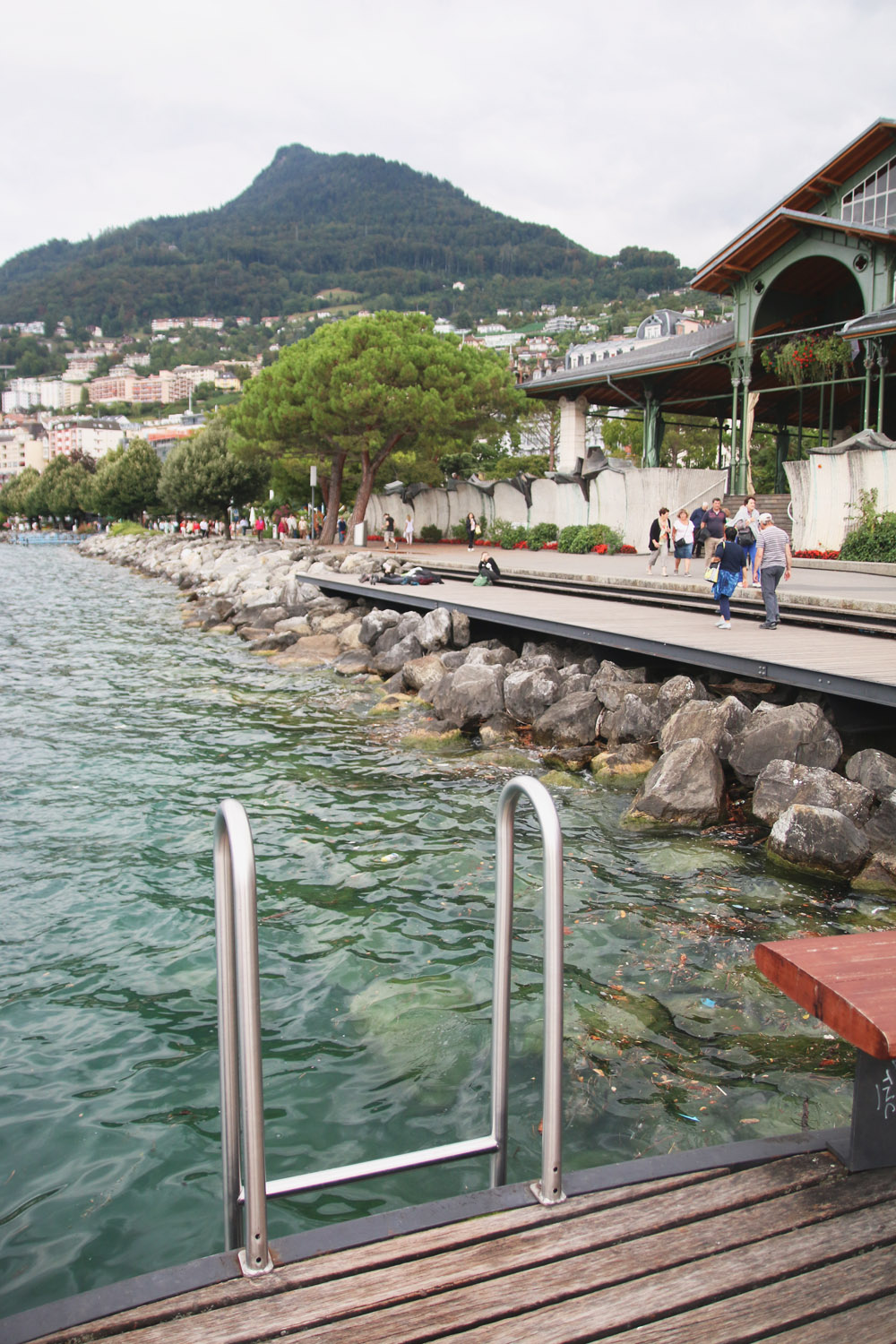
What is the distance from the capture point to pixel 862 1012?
2.75m

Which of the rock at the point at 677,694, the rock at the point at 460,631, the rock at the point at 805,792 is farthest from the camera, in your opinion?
the rock at the point at 460,631

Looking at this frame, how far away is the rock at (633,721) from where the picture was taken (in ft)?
34.9

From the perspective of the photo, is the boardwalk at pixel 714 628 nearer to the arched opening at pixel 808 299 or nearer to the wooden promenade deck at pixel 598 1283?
the wooden promenade deck at pixel 598 1283

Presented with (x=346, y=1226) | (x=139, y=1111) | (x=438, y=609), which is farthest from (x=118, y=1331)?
(x=438, y=609)

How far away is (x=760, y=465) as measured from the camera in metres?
45.5

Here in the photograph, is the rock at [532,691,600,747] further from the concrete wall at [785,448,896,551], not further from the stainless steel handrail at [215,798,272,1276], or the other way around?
the concrete wall at [785,448,896,551]

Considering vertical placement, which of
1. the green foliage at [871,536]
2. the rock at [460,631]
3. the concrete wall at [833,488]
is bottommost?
the rock at [460,631]

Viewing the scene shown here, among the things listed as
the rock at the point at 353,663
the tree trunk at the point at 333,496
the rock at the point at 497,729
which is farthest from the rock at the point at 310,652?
the tree trunk at the point at 333,496

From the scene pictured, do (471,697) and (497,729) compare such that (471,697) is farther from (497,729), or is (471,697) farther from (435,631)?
(435,631)

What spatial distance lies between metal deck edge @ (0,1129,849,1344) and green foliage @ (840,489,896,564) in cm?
1758

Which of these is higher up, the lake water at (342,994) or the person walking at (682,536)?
the person walking at (682,536)

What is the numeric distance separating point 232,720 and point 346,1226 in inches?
425

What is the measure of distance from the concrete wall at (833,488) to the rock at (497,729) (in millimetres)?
11241

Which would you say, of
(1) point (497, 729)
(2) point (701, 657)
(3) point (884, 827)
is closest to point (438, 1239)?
(3) point (884, 827)
